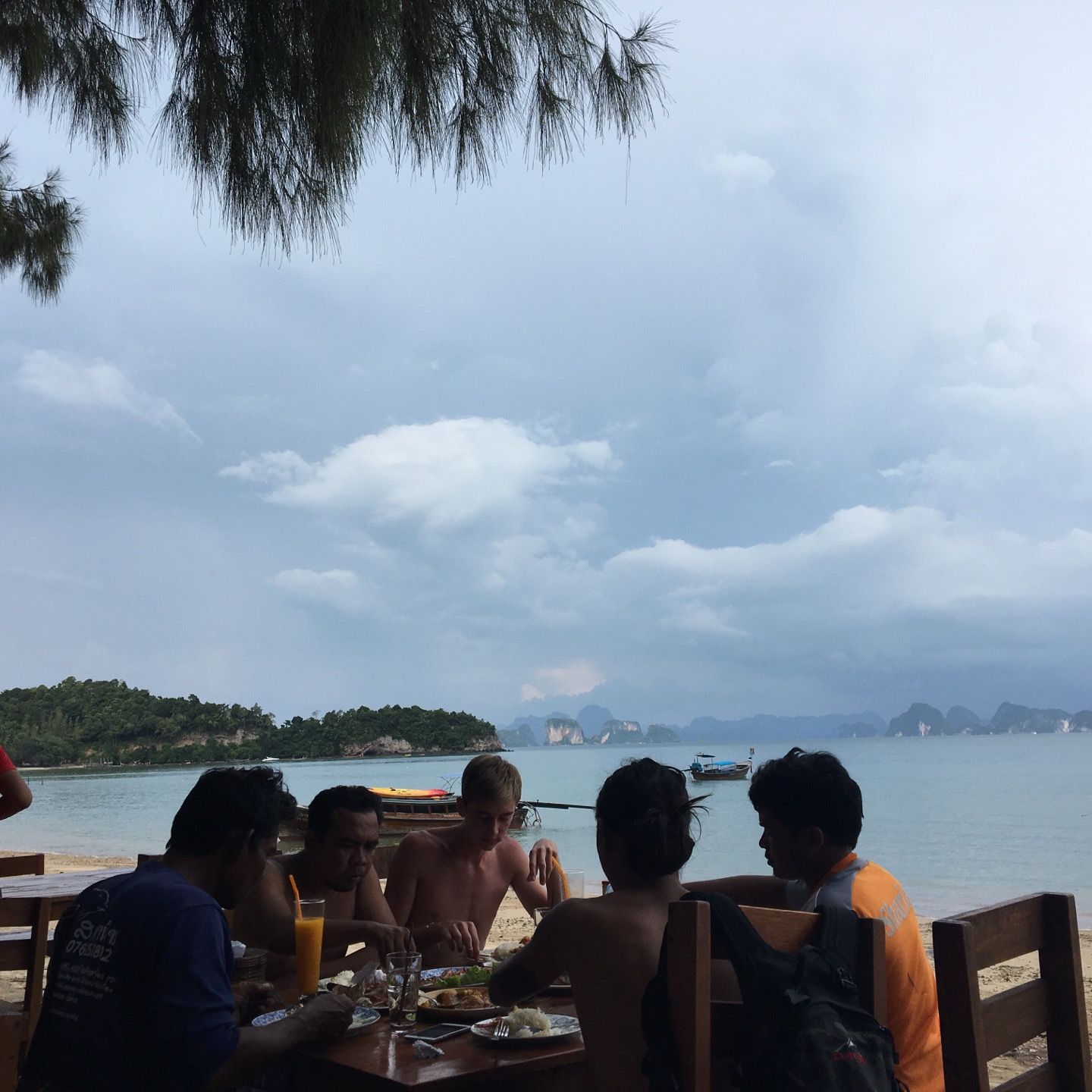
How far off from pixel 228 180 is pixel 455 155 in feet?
2.42

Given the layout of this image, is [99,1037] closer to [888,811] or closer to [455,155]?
[455,155]

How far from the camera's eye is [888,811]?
36.1 metres

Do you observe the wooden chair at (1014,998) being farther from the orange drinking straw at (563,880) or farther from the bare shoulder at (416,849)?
the bare shoulder at (416,849)

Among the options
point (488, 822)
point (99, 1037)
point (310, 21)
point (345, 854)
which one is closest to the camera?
point (99, 1037)

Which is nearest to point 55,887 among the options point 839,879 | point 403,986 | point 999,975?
point 403,986

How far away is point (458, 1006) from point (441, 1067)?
411mm

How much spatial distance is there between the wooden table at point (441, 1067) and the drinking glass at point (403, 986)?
0.30 feet

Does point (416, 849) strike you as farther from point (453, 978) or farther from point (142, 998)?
point (142, 998)

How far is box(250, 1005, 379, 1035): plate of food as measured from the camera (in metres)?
2.12

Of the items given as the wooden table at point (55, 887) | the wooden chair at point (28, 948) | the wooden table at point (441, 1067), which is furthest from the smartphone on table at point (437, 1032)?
the wooden table at point (55, 887)

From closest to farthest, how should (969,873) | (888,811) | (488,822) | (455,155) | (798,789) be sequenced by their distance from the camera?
(798,789) < (455,155) < (488,822) < (969,873) < (888,811)

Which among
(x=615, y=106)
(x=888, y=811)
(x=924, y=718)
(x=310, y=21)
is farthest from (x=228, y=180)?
(x=924, y=718)

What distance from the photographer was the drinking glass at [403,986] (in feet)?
7.25

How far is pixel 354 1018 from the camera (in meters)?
2.19
